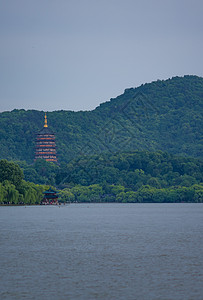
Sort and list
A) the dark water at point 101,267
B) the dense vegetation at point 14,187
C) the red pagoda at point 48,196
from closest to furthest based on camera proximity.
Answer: the dark water at point 101,267
the dense vegetation at point 14,187
the red pagoda at point 48,196

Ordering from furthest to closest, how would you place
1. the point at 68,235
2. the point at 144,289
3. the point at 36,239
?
1. the point at 68,235
2. the point at 36,239
3. the point at 144,289

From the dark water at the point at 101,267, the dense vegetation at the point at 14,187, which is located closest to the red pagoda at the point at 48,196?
the dense vegetation at the point at 14,187

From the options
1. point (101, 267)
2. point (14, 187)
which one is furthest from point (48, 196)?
point (101, 267)

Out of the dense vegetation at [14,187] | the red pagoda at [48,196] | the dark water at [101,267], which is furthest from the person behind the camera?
the red pagoda at [48,196]

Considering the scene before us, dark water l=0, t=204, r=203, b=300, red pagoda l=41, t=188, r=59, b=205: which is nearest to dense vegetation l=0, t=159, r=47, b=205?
red pagoda l=41, t=188, r=59, b=205

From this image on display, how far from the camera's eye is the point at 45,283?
33.8 m

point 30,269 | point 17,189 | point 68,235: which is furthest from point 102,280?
point 17,189

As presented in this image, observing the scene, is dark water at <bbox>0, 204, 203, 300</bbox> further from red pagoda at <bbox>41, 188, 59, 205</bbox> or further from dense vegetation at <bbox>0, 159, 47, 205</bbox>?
red pagoda at <bbox>41, 188, 59, 205</bbox>

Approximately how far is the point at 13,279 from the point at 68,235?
32295 mm

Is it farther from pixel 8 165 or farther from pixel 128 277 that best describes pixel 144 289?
pixel 8 165

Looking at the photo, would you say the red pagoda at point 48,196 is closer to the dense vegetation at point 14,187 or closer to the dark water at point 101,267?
the dense vegetation at point 14,187

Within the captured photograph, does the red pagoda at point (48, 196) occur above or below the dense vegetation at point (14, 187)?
below

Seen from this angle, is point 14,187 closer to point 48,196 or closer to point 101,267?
point 48,196

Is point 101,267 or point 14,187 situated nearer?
point 101,267
